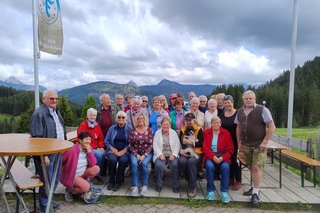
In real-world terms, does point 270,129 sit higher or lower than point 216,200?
higher

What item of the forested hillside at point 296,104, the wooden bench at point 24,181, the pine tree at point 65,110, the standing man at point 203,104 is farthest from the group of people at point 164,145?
the forested hillside at point 296,104

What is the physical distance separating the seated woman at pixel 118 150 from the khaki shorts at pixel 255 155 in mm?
2177

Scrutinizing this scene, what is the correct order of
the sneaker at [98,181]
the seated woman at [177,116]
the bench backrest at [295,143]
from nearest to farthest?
1. the sneaker at [98,181]
2. the seated woman at [177,116]
3. the bench backrest at [295,143]

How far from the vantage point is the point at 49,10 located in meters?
5.53

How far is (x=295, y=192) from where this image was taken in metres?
4.88

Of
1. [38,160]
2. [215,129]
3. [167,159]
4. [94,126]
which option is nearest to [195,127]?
[215,129]

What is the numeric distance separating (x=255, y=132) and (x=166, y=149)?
1.63 m

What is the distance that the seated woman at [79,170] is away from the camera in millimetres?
4285

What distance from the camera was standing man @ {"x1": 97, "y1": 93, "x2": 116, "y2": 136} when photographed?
18.7ft

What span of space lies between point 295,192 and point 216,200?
Answer: 160cm

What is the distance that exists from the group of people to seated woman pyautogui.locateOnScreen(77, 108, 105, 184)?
0.06ft

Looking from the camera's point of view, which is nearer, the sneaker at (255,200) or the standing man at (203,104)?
the sneaker at (255,200)

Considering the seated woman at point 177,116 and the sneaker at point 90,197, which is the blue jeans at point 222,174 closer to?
the seated woman at point 177,116

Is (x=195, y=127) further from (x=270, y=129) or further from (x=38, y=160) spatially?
(x=38, y=160)
